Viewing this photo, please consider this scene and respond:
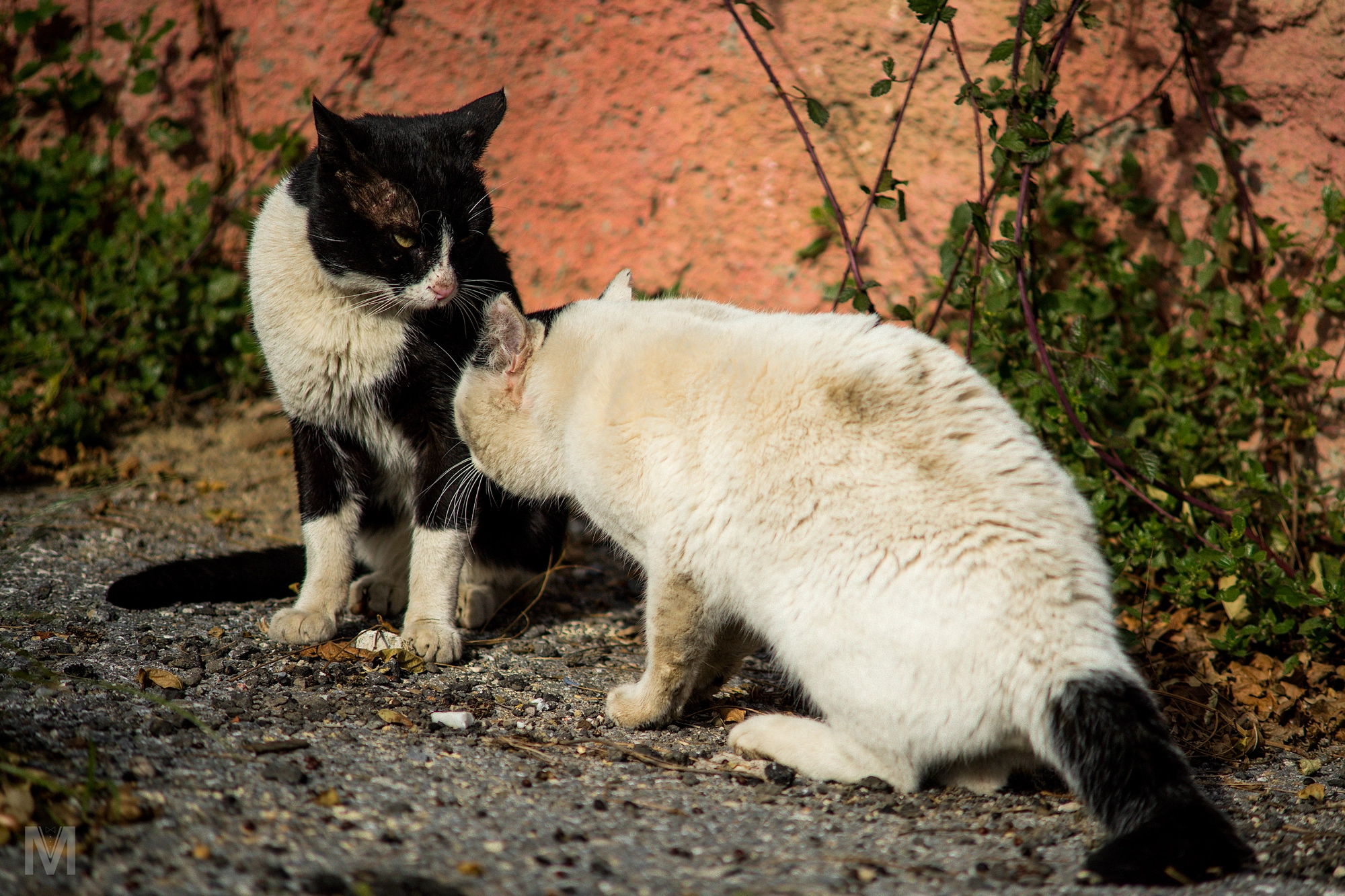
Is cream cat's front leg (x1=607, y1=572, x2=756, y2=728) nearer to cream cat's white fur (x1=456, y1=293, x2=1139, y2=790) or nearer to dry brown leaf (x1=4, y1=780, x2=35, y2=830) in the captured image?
cream cat's white fur (x1=456, y1=293, x2=1139, y2=790)

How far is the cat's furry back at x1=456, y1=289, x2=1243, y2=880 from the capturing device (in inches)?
88.4

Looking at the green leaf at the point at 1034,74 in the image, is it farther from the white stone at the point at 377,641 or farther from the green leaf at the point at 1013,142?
the white stone at the point at 377,641

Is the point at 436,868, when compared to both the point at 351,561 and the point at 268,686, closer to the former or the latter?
the point at 268,686

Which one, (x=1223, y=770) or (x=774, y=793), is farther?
(x=1223, y=770)

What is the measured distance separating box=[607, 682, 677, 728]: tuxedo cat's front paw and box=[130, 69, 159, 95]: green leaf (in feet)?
14.0

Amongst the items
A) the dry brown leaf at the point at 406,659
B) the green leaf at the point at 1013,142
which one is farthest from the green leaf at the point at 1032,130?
the dry brown leaf at the point at 406,659

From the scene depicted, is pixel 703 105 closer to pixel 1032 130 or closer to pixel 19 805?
pixel 1032 130

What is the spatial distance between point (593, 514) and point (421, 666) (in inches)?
30.8

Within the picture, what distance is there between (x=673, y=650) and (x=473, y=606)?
3.73 feet

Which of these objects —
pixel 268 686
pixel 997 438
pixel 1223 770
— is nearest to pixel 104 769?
pixel 268 686

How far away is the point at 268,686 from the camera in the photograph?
9.64 ft

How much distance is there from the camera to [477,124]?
11.1ft

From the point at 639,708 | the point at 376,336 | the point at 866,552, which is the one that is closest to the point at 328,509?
the point at 376,336

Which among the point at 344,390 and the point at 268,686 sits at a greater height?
the point at 344,390
